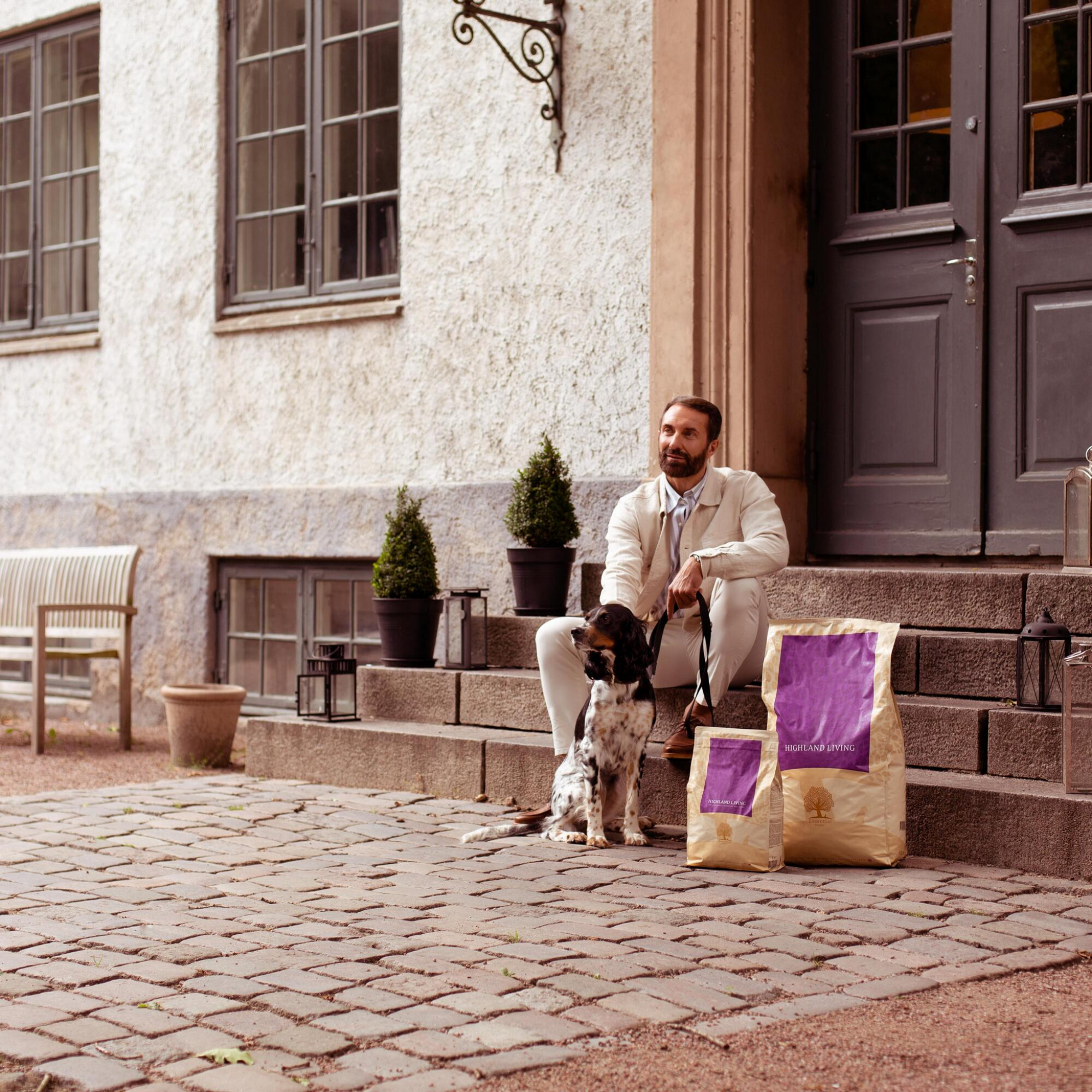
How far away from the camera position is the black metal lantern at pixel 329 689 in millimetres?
7523

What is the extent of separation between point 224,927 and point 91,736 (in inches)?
Result: 212

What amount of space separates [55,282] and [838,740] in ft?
25.5

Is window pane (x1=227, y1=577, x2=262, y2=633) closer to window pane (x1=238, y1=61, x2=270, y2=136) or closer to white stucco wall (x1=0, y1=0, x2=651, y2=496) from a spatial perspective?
white stucco wall (x1=0, y1=0, x2=651, y2=496)

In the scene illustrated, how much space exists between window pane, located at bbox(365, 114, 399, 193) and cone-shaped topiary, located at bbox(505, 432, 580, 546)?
2396 millimetres

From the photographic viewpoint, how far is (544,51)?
810cm

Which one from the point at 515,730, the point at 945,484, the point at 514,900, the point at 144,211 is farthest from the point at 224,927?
the point at 144,211

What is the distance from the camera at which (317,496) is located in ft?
30.2

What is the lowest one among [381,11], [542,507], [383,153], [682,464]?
[542,507]

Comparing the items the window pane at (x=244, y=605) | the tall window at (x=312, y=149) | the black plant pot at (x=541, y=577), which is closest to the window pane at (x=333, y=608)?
the window pane at (x=244, y=605)

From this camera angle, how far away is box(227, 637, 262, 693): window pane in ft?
32.1

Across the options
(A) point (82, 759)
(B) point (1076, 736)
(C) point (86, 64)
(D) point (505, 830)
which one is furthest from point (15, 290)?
(B) point (1076, 736)

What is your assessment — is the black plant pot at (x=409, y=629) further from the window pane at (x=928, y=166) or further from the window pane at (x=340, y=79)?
the window pane at (x=340, y=79)

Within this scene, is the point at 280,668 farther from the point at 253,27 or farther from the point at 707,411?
the point at 707,411

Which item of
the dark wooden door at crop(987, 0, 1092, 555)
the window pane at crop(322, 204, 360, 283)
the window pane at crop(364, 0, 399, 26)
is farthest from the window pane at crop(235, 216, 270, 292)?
the dark wooden door at crop(987, 0, 1092, 555)
